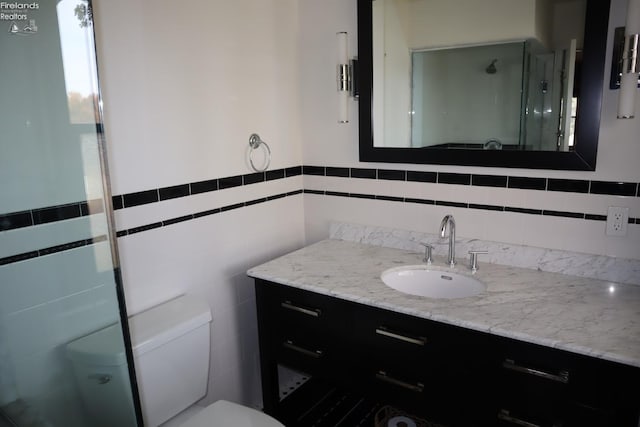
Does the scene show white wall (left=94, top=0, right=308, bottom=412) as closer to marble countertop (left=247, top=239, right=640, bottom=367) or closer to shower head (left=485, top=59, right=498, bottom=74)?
marble countertop (left=247, top=239, right=640, bottom=367)

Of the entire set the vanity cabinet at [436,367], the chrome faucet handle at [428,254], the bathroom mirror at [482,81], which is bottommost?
the vanity cabinet at [436,367]

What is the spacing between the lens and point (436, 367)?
5.13 ft

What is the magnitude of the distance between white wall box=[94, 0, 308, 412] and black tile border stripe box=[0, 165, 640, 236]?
0.03 meters

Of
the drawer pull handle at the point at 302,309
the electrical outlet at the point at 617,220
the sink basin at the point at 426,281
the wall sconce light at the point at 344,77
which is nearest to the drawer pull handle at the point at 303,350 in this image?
the drawer pull handle at the point at 302,309

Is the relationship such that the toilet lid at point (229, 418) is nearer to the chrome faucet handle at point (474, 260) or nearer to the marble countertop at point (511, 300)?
the marble countertop at point (511, 300)

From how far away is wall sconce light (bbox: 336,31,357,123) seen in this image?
2131 mm

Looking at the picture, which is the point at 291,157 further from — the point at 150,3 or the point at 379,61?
the point at 150,3

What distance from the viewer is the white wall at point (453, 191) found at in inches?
65.5

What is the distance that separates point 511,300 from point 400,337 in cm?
40

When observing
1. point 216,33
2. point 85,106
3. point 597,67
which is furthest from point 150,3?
point 597,67

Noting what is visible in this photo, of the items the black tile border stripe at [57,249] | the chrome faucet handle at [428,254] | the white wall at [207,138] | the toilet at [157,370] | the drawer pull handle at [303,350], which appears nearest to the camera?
the black tile border stripe at [57,249]

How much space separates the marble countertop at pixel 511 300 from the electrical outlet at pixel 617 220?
0.19 metres

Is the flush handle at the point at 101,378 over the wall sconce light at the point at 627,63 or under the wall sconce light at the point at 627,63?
under

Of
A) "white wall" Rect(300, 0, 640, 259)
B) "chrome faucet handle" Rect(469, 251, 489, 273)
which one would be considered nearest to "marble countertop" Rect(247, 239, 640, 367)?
"chrome faucet handle" Rect(469, 251, 489, 273)
